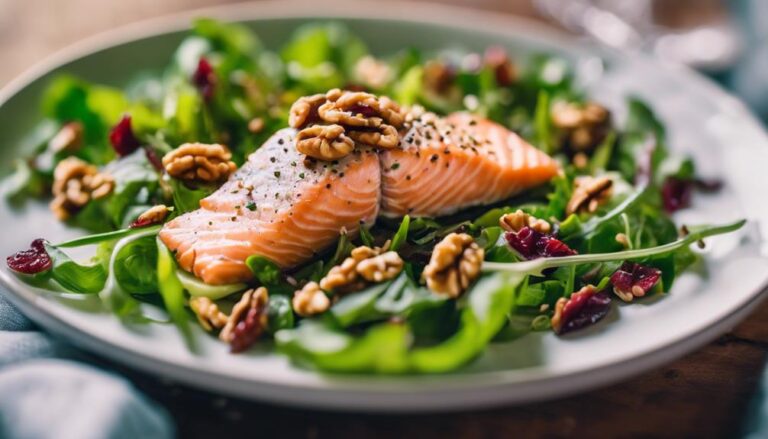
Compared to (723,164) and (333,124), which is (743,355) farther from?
(333,124)

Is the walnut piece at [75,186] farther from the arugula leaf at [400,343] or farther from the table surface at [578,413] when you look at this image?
the arugula leaf at [400,343]

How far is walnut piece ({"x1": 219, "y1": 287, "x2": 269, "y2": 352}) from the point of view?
191 cm

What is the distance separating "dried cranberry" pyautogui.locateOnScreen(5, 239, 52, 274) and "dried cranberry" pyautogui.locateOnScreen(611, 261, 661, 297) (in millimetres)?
1567

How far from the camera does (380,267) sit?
206 cm

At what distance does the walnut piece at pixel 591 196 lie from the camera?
8.21 feet

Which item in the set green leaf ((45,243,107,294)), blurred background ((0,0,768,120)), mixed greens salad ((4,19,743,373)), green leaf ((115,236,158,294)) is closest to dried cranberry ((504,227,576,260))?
mixed greens salad ((4,19,743,373))

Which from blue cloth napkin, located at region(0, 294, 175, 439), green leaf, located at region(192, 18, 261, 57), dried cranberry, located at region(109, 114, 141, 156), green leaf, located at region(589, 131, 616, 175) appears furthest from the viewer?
green leaf, located at region(192, 18, 261, 57)

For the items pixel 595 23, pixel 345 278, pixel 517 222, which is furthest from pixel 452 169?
pixel 595 23

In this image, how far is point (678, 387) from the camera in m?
2.07

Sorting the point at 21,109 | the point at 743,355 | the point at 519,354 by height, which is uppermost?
the point at 21,109

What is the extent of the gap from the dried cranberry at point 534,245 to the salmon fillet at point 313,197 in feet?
1.04

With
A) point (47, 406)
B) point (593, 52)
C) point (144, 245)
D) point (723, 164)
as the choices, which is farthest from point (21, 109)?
point (723, 164)

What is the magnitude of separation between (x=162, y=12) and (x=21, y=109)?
5.55 feet

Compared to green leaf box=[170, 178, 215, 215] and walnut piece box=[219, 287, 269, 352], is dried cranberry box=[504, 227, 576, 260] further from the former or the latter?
green leaf box=[170, 178, 215, 215]
